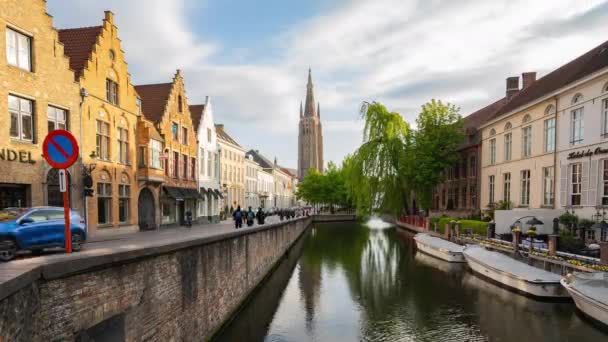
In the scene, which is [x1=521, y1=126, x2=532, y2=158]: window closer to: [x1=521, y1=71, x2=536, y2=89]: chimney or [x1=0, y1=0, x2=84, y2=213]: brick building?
[x1=521, y1=71, x2=536, y2=89]: chimney

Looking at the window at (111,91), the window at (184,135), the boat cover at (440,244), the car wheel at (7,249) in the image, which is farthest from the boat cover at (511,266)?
the window at (184,135)

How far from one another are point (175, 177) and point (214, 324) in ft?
55.7

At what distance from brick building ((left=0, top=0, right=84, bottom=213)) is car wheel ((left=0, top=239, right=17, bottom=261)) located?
5.75 meters

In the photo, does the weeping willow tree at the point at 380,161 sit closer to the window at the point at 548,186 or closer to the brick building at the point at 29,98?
the window at the point at 548,186

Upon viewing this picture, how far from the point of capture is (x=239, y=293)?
12.7 m

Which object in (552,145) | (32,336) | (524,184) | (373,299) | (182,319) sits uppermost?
(552,145)

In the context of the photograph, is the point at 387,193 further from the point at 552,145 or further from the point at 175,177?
the point at 175,177

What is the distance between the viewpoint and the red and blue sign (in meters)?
5.11

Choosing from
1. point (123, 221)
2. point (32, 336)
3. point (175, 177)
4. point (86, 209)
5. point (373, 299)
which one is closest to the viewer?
point (32, 336)

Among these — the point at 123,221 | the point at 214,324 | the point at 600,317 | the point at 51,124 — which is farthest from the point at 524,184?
the point at 51,124

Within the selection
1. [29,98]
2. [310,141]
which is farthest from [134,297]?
[310,141]

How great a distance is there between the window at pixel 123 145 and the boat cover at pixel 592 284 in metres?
20.9

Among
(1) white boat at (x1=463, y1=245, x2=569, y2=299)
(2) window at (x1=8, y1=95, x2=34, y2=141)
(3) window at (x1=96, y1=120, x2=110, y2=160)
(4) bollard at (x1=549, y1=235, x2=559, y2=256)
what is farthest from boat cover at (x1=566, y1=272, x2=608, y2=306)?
(3) window at (x1=96, y1=120, x2=110, y2=160)

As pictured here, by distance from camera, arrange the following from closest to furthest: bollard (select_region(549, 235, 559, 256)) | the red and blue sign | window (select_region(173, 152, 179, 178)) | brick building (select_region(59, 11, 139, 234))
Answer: the red and blue sign
bollard (select_region(549, 235, 559, 256))
brick building (select_region(59, 11, 139, 234))
window (select_region(173, 152, 179, 178))
